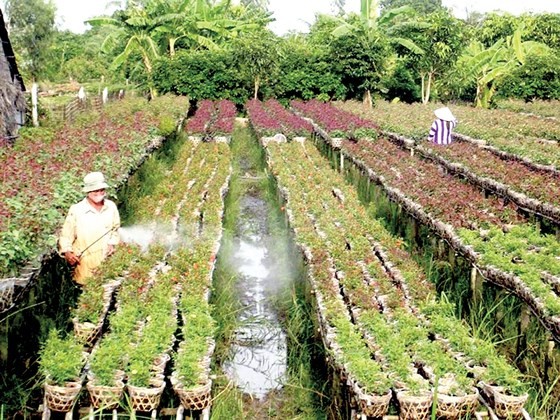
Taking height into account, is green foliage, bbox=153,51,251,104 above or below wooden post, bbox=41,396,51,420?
above

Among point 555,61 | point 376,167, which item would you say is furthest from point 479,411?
point 555,61

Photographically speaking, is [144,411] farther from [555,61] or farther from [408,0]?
[408,0]

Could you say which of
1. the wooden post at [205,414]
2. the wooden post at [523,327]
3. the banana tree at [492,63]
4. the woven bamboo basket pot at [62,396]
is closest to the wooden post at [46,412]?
the woven bamboo basket pot at [62,396]

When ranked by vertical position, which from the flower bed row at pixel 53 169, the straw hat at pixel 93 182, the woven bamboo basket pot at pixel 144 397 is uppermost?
the straw hat at pixel 93 182

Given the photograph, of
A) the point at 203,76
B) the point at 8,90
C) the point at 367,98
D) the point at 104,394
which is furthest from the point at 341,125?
the point at 104,394

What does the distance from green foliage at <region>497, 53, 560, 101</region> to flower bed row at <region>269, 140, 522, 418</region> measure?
2205 centimetres

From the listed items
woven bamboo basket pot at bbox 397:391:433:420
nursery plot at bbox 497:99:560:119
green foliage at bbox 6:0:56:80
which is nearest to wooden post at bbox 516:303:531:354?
woven bamboo basket pot at bbox 397:391:433:420

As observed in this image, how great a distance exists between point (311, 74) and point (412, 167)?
54.6 feet

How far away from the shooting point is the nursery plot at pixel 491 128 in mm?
14261

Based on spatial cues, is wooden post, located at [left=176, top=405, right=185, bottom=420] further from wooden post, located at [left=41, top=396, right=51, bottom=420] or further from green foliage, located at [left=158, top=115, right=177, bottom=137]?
green foliage, located at [left=158, top=115, right=177, bottom=137]

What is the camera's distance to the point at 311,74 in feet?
95.2

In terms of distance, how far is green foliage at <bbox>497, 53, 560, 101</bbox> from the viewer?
100 ft

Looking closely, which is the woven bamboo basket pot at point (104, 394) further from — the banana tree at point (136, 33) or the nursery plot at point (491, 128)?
the banana tree at point (136, 33)

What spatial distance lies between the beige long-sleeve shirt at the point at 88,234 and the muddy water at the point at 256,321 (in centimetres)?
170
